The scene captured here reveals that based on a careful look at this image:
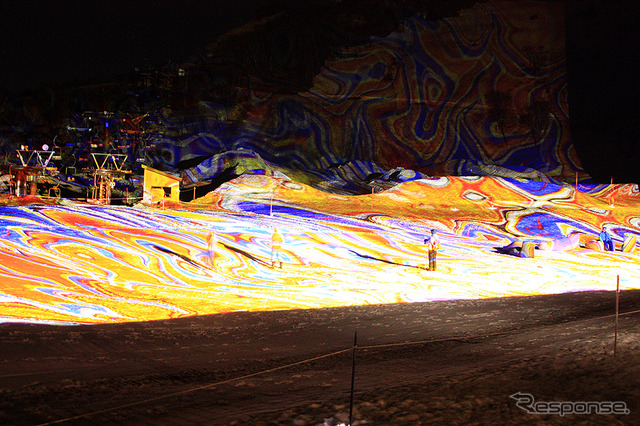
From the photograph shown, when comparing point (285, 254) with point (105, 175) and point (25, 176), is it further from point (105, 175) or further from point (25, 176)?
point (25, 176)

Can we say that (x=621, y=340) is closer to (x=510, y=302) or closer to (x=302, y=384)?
(x=510, y=302)

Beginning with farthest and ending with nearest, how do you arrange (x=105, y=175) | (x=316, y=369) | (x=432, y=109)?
(x=432, y=109)
(x=105, y=175)
(x=316, y=369)

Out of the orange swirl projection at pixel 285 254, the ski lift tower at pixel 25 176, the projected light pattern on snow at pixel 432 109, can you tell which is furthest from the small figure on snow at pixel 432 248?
the projected light pattern on snow at pixel 432 109

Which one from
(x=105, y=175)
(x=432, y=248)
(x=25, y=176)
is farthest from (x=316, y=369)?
(x=25, y=176)

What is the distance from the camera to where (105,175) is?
2672 centimetres

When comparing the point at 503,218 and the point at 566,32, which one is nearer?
the point at 503,218

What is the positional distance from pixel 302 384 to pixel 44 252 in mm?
11057

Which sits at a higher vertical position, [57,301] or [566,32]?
[566,32]

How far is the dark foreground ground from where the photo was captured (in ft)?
18.3

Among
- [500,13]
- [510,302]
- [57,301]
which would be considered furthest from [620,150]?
[57,301]

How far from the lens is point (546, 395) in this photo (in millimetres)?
6348

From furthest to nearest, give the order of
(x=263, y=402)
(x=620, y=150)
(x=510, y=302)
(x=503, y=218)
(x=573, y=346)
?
(x=620, y=150)
(x=503, y=218)
(x=510, y=302)
(x=573, y=346)
(x=263, y=402)

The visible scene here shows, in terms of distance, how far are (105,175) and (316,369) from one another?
72.5ft

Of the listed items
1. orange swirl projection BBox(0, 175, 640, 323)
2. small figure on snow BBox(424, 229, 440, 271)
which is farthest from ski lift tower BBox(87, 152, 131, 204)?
small figure on snow BBox(424, 229, 440, 271)
